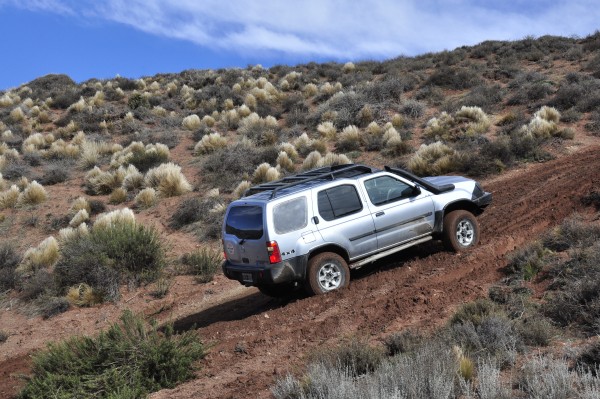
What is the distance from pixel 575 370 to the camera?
4.83 metres

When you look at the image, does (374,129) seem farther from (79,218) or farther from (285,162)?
(79,218)

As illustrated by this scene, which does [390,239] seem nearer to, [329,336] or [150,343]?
[329,336]

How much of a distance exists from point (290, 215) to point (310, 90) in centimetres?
2416

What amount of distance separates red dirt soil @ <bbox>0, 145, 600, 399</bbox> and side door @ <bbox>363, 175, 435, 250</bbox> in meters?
0.61

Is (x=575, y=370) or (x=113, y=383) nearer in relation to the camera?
(x=575, y=370)

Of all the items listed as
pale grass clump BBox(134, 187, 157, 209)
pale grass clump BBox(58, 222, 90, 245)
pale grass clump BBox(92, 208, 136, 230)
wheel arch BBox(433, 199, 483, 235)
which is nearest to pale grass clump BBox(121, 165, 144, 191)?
pale grass clump BBox(134, 187, 157, 209)

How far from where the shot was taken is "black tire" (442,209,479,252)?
9664 mm

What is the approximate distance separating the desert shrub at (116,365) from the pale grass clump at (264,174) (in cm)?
1136

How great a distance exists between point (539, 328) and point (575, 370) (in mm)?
911

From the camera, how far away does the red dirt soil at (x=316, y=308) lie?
6.93m

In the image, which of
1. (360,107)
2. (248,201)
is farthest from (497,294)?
(360,107)

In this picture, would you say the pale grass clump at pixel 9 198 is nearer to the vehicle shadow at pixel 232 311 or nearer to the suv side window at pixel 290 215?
the vehicle shadow at pixel 232 311

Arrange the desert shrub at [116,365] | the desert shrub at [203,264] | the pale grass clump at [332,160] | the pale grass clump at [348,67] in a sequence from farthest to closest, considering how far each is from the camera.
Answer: the pale grass clump at [348,67] → the pale grass clump at [332,160] → the desert shrub at [203,264] → the desert shrub at [116,365]

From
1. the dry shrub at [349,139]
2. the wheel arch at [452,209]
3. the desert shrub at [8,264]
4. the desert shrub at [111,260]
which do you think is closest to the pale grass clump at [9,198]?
the desert shrub at [8,264]
